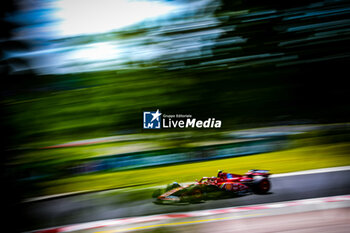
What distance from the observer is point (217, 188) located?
119 inches

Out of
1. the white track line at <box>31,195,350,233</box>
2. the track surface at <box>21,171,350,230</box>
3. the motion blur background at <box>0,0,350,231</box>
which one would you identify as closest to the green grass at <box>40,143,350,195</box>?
the motion blur background at <box>0,0,350,231</box>

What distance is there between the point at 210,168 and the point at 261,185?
68cm

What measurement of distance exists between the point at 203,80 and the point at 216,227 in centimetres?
166

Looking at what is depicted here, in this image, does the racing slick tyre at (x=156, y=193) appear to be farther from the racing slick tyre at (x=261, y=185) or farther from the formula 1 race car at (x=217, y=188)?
the racing slick tyre at (x=261, y=185)

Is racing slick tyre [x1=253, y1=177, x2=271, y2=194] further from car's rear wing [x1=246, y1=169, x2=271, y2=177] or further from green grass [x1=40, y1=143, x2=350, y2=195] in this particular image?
green grass [x1=40, y1=143, x2=350, y2=195]

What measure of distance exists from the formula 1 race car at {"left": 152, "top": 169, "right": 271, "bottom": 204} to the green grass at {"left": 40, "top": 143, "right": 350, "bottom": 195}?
7 cm

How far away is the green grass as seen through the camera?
9.22 feet

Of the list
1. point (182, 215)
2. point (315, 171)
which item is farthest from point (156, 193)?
point (315, 171)

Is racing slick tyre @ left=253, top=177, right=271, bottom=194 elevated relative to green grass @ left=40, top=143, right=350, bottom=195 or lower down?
lower down

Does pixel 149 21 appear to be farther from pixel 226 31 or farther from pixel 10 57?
pixel 10 57

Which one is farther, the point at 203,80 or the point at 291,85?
the point at 291,85

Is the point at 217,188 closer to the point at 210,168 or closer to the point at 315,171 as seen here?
the point at 210,168

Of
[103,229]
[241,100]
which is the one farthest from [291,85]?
[103,229]

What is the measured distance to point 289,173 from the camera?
3.24 m
